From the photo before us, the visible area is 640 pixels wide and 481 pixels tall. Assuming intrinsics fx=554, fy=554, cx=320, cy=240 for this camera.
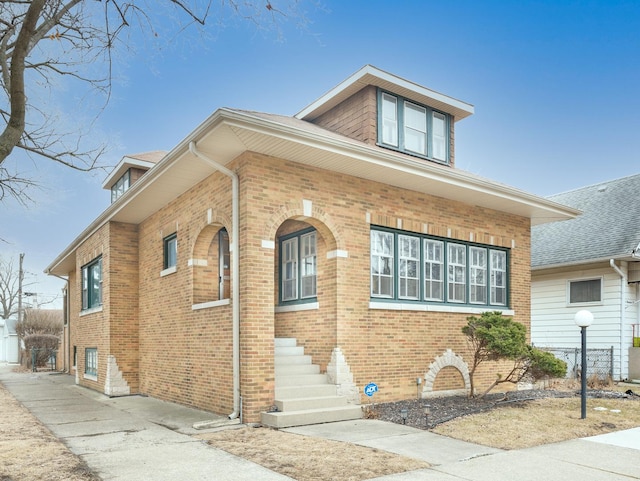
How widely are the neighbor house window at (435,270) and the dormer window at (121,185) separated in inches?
390

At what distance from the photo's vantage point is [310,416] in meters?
9.09

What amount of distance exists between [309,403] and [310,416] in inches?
15.1

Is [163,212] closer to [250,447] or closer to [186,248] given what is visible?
[186,248]

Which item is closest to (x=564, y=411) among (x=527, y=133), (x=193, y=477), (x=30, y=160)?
(x=193, y=477)

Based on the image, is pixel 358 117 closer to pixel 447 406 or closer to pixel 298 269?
pixel 298 269

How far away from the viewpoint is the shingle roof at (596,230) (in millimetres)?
16698

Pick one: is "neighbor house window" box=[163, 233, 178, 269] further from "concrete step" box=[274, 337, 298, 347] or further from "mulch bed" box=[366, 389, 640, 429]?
"mulch bed" box=[366, 389, 640, 429]

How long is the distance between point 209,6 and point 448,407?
8292 millimetres

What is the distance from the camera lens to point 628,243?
53.1 feet

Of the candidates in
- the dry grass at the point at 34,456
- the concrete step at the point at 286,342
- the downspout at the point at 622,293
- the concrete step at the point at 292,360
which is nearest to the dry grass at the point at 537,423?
the concrete step at the point at 292,360

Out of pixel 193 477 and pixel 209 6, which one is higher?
pixel 209 6

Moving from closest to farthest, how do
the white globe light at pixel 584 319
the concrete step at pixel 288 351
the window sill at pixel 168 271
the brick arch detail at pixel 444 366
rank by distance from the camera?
1. the white globe light at pixel 584 319
2. the concrete step at pixel 288 351
3. the brick arch detail at pixel 444 366
4. the window sill at pixel 168 271

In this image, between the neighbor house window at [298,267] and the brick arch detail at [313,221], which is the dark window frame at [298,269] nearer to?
the neighbor house window at [298,267]

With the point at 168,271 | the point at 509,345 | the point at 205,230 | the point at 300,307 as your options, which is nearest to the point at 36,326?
the point at 168,271
